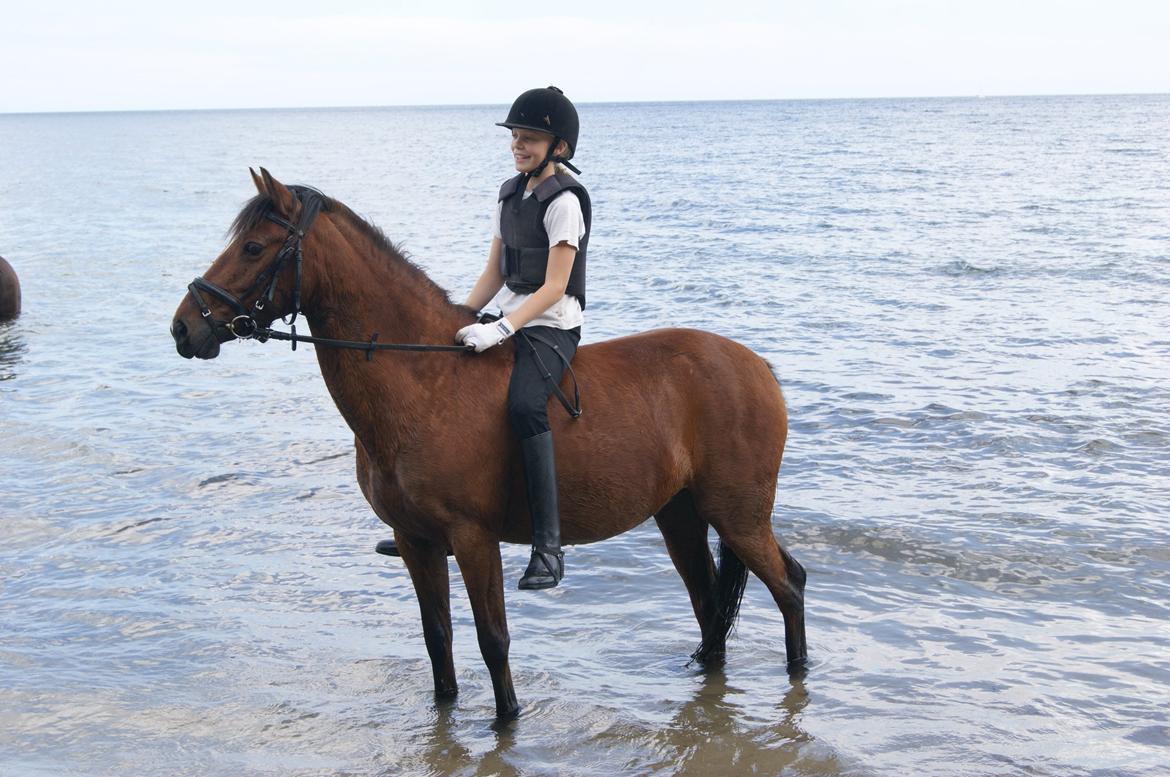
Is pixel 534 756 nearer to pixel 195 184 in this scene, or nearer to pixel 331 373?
pixel 331 373

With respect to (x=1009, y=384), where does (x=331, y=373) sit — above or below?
above

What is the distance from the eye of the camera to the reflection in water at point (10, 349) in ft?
50.8

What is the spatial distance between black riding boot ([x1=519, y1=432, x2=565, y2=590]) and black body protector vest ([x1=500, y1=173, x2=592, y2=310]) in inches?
34.2

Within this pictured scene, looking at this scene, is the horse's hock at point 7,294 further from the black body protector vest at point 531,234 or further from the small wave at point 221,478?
the black body protector vest at point 531,234

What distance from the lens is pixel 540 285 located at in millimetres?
5598

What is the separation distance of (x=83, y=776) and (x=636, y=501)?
3.11m

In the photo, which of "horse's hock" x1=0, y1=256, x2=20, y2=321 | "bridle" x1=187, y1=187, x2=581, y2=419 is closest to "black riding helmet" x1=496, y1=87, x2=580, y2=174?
"bridle" x1=187, y1=187, x2=581, y2=419

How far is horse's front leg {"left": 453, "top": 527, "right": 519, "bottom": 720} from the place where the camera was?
5.29 metres

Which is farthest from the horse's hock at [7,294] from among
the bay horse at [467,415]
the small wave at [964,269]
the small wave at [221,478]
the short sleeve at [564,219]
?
the small wave at [964,269]

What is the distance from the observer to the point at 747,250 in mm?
28172

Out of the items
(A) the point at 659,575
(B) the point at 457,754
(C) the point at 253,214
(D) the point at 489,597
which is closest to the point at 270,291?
(C) the point at 253,214

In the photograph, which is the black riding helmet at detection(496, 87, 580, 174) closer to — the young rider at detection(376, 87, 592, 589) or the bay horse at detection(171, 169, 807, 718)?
the young rider at detection(376, 87, 592, 589)

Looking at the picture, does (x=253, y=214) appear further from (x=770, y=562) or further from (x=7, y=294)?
(x=7, y=294)

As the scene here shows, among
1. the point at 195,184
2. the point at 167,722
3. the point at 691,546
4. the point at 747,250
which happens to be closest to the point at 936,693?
the point at 691,546
